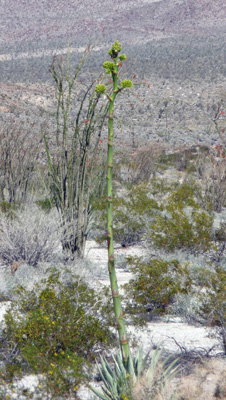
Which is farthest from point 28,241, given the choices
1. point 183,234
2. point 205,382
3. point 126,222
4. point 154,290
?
point 205,382

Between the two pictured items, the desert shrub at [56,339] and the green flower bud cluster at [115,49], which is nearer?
the green flower bud cluster at [115,49]

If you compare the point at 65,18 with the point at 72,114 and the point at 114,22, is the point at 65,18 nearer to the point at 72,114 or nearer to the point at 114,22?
A: the point at 114,22

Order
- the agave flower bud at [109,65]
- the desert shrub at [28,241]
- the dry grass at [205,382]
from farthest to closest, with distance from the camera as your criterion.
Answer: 1. the desert shrub at [28,241]
2. the dry grass at [205,382]
3. the agave flower bud at [109,65]

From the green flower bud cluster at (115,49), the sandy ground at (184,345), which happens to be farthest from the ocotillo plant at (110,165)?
the sandy ground at (184,345)

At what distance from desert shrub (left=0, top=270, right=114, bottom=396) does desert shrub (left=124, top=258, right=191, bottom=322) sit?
86 centimetres

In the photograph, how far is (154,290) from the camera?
18.3 feet

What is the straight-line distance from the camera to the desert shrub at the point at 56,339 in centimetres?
349

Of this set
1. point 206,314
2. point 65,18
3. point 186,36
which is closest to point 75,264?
point 206,314

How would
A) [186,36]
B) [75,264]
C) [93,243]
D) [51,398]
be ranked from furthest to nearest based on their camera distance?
[186,36]
[93,243]
[75,264]
[51,398]

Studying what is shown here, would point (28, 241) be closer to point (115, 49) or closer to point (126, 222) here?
point (126, 222)

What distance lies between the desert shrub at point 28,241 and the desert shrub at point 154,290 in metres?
1.62

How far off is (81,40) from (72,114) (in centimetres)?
4154

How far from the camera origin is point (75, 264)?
688cm

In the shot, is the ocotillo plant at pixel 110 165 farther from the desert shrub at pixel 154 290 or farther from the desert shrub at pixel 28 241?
the desert shrub at pixel 28 241
